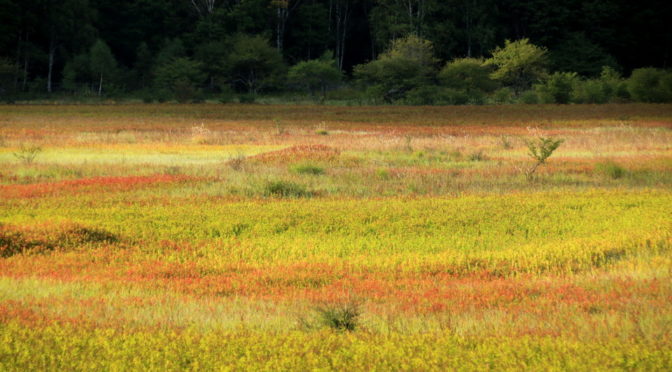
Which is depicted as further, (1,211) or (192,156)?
(192,156)

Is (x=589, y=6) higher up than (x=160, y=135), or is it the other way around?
(x=589, y=6)

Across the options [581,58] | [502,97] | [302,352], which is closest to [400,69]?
[502,97]

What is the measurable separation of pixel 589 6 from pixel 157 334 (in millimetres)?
98699

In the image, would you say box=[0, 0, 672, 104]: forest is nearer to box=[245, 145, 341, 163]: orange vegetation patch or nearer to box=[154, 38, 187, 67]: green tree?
box=[154, 38, 187, 67]: green tree

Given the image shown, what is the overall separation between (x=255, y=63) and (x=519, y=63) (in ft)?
93.8

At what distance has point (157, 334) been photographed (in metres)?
7.53

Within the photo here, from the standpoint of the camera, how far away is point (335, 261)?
1212 cm

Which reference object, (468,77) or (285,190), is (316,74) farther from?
(285,190)

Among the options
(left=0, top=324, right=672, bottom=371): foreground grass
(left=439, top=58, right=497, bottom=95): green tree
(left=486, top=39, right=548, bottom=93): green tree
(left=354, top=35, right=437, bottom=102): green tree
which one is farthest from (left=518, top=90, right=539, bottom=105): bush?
(left=0, top=324, right=672, bottom=371): foreground grass

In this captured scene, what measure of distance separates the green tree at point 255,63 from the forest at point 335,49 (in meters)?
0.18

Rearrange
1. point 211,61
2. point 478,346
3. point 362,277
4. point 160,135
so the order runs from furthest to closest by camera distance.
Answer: point 211,61, point 160,135, point 362,277, point 478,346

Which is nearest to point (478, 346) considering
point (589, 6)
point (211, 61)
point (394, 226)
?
point (394, 226)

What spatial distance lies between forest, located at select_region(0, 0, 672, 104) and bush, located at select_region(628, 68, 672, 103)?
135mm

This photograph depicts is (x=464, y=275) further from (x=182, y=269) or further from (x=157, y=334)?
(x=157, y=334)
